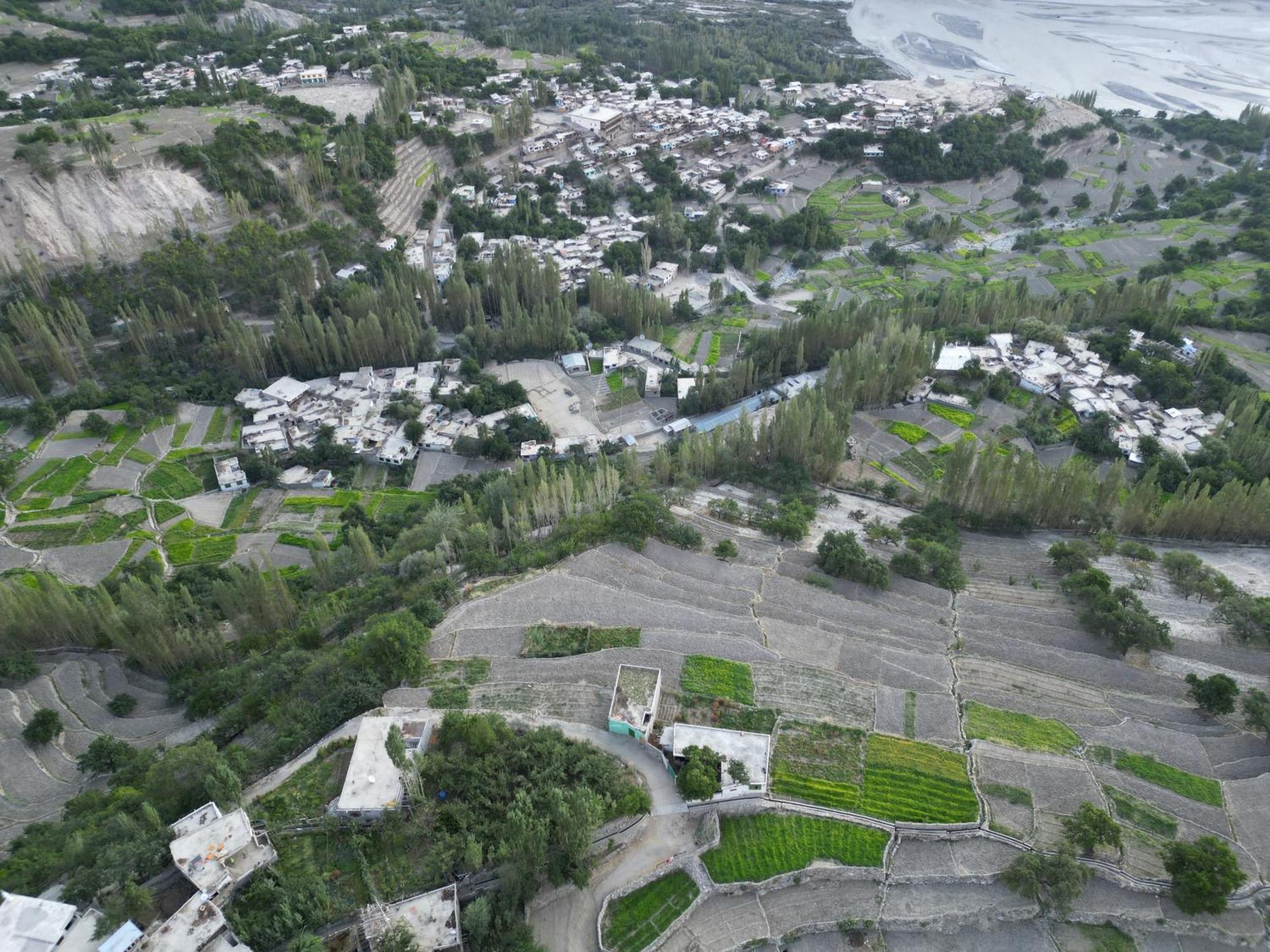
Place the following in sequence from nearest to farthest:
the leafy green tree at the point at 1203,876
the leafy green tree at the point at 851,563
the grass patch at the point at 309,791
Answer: the leafy green tree at the point at 1203,876 → the grass patch at the point at 309,791 → the leafy green tree at the point at 851,563

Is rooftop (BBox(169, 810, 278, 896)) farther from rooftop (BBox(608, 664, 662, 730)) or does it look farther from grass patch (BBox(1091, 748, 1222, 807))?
grass patch (BBox(1091, 748, 1222, 807))

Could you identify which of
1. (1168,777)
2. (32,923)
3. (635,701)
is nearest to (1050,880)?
(1168,777)

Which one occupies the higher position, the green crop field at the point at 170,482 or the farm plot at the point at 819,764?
the farm plot at the point at 819,764

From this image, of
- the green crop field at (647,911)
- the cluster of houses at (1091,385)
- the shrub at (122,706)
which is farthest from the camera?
the cluster of houses at (1091,385)

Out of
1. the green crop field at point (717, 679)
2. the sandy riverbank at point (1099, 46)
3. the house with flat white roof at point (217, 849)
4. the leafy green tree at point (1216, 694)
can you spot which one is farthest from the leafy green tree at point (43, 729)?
the sandy riverbank at point (1099, 46)

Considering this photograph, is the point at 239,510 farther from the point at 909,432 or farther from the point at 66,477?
the point at 909,432

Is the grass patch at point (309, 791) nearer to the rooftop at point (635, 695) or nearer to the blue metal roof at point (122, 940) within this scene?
the blue metal roof at point (122, 940)

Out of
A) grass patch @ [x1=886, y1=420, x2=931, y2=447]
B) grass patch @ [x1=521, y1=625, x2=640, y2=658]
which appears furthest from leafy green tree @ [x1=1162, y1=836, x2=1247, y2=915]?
grass patch @ [x1=886, y1=420, x2=931, y2=447]

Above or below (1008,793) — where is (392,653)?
above
